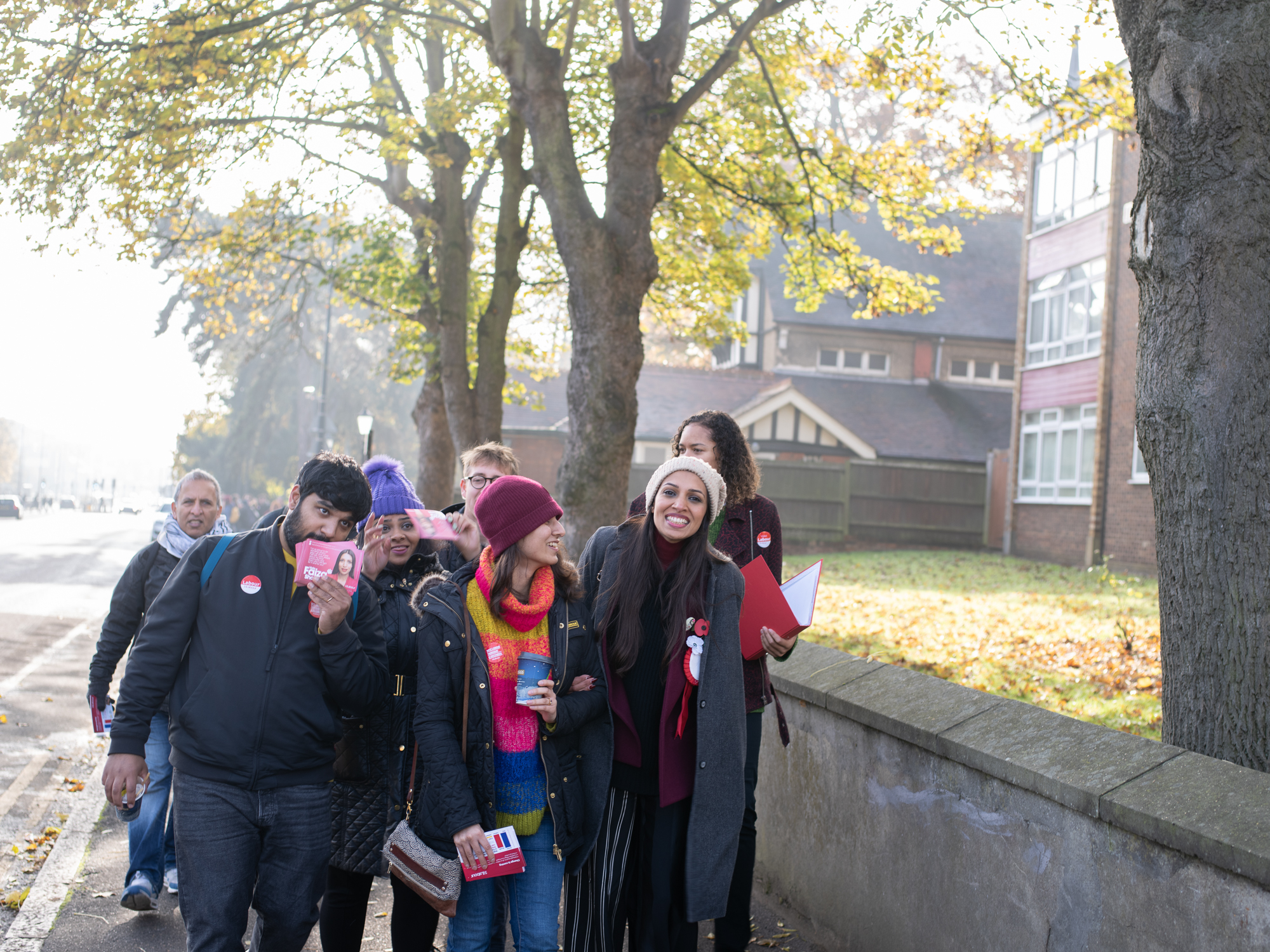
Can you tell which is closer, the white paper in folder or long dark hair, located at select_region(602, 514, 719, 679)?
long dark hair, located at select_region(602, 514, 719, 679)

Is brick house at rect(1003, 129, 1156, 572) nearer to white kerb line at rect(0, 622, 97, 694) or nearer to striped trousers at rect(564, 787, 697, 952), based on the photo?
white kerb line at rect(0, 622, 97, 694)

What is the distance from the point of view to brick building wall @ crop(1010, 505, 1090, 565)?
2327 centimetres

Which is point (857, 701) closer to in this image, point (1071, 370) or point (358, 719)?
point (358, 719)

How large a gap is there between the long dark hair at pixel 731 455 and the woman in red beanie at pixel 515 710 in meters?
1.26

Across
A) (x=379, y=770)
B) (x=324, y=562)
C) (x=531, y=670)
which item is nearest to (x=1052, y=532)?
(x=379, y=770)

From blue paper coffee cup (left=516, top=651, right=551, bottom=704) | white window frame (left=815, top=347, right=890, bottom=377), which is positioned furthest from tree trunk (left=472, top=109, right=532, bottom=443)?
white window frame (left=815, top=347, right=890, bottom=377)

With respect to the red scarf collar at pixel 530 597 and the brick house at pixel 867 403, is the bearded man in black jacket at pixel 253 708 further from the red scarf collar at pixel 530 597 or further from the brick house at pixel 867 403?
the brick house at pixel 867 403

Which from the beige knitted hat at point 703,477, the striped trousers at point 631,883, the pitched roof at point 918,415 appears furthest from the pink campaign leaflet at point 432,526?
the pitched roof at point 918,415

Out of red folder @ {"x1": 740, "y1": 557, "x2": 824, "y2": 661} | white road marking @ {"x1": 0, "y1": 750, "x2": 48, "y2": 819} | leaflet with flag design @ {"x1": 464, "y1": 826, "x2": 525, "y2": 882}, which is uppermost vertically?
red folder @ {"x1": 740, "y1": 557, "x2": 824, "y2": 661}

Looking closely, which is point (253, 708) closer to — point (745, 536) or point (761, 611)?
point (761, 611)

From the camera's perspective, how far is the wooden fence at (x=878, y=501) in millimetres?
28484

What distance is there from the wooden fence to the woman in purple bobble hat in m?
24.0

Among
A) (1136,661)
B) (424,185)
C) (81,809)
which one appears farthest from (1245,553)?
(424,185)

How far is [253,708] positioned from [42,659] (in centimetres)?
1097
